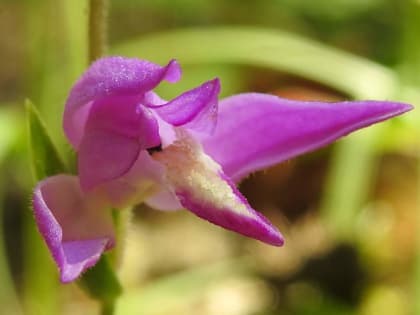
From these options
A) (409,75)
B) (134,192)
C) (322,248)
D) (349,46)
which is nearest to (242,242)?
(322,248)

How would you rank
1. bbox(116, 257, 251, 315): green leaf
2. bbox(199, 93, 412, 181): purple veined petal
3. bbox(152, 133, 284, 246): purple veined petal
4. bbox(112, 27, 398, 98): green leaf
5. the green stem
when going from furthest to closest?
bbox(112, 27, 398, 98): green leaf
bbox(116, 257, 251, 315): green leaf
the green stem
bbox(199, 93, 412, 181): purple veined petal
bbox(152, 133, 284, 246): purple veined petal

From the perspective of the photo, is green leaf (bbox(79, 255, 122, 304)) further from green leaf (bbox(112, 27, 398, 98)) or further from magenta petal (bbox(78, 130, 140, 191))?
green leaf (bbox(112, 27, 398, 98))

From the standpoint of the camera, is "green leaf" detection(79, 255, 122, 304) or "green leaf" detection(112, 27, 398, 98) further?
"green leaf" detection(112, 27, 398, 98)

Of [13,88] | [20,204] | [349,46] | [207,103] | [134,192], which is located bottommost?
[20,204]

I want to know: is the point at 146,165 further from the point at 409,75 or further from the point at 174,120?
the point at 409,75

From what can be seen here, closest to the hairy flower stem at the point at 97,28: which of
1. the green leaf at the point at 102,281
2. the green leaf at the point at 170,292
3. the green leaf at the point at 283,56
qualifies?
the green leaf at the point at 102,281

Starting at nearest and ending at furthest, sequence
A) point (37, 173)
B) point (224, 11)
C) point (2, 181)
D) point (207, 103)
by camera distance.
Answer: point (207, 103), point (37, 173), point (2, 181), point (224, 11)

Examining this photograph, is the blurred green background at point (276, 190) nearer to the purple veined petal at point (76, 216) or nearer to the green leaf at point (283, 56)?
the green leaf at point (283, 56)

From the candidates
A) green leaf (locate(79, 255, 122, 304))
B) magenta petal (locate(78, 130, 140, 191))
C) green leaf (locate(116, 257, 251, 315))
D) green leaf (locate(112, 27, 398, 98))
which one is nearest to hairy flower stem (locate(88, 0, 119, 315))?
magenta petal (locate(78, 130, 140, 191))

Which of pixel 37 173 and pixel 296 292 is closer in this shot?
pixel 37 173
